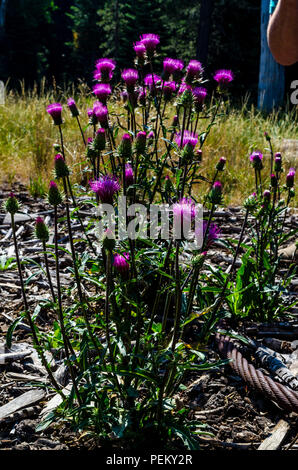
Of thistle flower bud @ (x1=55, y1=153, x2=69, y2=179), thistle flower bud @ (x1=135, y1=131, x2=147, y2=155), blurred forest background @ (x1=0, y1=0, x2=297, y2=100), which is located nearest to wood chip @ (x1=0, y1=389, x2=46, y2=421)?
thistle flower bud @ (x1=55, y1=153, x2=69, y2=179)

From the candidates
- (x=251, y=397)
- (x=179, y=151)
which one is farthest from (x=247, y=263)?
(x=179, y=151)

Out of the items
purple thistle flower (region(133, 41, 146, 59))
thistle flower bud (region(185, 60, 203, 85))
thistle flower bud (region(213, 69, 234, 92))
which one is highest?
purple thistle flower (region(133, 41, 146, 59))

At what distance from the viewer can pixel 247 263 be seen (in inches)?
94.2

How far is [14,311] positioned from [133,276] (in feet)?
3.54

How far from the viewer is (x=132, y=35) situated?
2359cm

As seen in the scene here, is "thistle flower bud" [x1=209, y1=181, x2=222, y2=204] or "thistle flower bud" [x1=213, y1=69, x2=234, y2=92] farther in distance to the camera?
"thistle flower bud" [x1=213, y1=69, x2=234, y2=92]

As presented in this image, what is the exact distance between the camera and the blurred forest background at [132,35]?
59.0 ft

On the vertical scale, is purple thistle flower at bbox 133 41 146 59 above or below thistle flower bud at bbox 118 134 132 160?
above

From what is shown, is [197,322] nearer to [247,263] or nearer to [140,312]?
[247,263]

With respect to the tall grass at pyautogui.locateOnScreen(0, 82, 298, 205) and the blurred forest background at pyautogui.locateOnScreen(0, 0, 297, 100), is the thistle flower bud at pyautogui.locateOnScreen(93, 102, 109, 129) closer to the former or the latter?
the tall grass at pyautogui.locateOnScreen(0, 82, 298, 205)

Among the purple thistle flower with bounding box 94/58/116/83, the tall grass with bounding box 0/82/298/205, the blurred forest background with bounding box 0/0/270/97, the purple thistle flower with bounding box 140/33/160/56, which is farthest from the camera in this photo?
the blurred forest background with bounding box 0/0/270/97

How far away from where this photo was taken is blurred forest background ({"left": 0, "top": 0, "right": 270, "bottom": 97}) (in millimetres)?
17984

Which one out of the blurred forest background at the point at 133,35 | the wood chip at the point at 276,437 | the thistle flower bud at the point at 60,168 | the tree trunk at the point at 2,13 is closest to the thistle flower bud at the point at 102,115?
the thistle flower bud at the point at 60,168

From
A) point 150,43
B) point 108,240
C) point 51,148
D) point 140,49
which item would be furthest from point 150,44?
point 51,148
